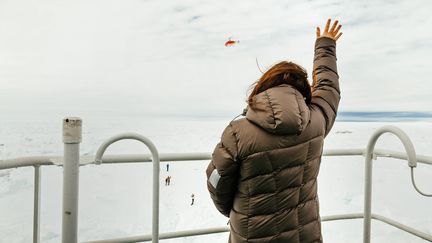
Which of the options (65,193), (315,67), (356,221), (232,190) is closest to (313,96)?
(315,67)

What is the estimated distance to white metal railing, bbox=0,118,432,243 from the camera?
1.01m

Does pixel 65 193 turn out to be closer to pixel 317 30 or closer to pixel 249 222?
pixel 249 222

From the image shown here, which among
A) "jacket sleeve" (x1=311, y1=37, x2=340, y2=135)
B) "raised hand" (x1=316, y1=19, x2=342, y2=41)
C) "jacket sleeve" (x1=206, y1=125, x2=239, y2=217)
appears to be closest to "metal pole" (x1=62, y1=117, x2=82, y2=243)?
"jacket sleeve" (x1=206, y1=125, x2=239, y2=217)

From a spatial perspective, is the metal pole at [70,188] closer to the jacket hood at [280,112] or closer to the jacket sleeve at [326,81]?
the jacket hood at [280,112]

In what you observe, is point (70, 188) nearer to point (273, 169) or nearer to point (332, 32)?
point (273, 169)

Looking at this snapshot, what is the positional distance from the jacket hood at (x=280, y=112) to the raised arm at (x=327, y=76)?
0.73ft

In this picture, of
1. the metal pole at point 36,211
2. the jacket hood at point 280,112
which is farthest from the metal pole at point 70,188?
the jacket hood at point 280,112

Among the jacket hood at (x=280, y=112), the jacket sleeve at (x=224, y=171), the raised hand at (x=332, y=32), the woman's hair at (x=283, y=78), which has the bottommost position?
the jacket sleeve at (x=224, y=171)

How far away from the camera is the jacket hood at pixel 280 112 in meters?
0.79

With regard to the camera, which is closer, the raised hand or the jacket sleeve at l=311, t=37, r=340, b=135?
the jacket sleeve at l=311, t=37, r=340, b=135

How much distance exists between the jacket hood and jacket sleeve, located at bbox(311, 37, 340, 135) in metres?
0.22

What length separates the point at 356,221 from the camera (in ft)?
6.01

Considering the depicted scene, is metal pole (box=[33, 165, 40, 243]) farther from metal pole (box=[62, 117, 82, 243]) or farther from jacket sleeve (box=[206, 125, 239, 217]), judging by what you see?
jacket sleeve (box=[206, 125, 239, 217])

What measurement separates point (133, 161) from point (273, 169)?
2.46ft
